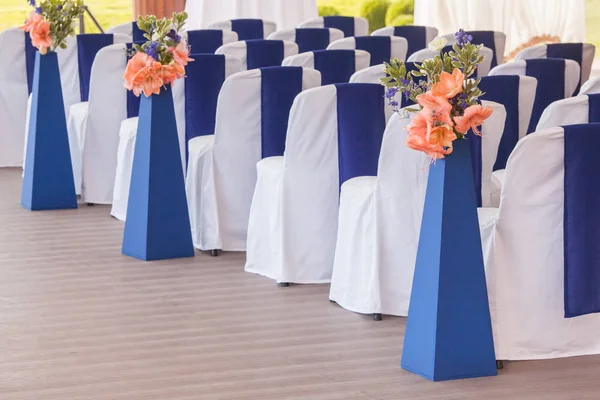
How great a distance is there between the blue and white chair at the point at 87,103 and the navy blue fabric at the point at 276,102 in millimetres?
1533

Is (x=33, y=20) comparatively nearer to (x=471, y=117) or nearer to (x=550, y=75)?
(x=550, y=75)

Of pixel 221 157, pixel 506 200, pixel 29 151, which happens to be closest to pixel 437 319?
pixel 506 200

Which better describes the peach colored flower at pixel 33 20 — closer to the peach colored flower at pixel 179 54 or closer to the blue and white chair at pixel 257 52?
the blue and white chair at pixel 257 52

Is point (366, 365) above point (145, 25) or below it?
below

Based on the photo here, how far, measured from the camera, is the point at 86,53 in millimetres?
7977

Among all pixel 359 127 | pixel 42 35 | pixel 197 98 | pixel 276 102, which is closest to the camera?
pixel 359 127

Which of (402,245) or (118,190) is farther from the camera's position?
(118,190)

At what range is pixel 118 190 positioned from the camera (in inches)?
270

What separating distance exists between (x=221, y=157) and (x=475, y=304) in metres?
2.32

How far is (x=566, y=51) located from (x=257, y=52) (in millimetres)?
2078

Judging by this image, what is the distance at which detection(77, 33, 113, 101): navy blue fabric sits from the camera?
313 inches

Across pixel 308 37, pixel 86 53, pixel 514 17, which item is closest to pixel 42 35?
pixel 86 53

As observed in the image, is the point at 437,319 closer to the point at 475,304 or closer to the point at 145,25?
the point at 475,304

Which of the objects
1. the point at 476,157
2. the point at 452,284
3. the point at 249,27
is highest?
the point at 249,27
